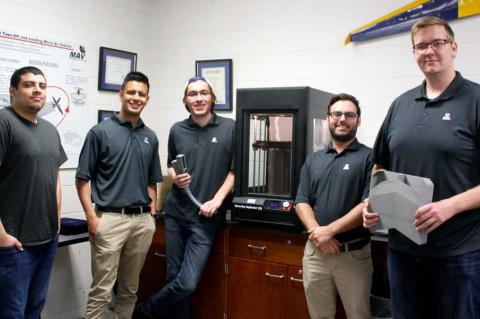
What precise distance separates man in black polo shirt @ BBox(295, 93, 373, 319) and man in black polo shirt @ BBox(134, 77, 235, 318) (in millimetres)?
573

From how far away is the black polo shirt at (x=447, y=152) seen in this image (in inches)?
56.1

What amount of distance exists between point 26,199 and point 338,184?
4.73 ft

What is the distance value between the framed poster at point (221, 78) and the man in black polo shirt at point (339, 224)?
123cm

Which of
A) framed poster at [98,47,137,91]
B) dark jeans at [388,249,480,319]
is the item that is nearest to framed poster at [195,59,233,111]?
framed poster at [98,47,137,91]

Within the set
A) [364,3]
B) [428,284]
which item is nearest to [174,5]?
[364,3]

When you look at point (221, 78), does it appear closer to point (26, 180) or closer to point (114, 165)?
point (114, 165)

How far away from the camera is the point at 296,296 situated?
235cm

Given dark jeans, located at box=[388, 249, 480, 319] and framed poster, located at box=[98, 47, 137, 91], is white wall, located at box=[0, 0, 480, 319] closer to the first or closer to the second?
framed poster, located at box=[98, 47, 137, 91]

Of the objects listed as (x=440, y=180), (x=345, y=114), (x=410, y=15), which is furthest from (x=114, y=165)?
(x=410, y=15)

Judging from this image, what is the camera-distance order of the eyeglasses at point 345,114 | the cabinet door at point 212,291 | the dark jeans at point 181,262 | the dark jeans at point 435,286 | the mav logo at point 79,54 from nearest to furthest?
the dark jeans at point 435,286 → the eyeglasses at point 345,114 → the dark jeans at point 181,262 → the cabinet door at point 212,291 → the mav logo at point 79,54

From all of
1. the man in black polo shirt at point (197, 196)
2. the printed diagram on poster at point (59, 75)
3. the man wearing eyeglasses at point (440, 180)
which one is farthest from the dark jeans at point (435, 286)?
the printed diagram on poster at point (59, 75)

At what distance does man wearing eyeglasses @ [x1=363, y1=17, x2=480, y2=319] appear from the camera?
142cm

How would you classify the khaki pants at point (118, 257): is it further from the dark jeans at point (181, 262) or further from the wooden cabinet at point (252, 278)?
the wooden cabinet at point (252, 278)

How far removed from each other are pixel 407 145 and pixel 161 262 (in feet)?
6.12
